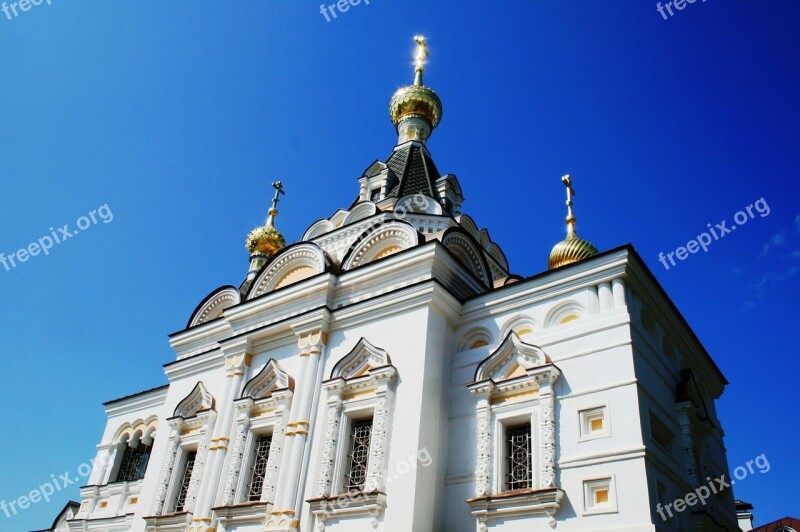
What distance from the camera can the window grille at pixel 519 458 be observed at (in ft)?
26.8

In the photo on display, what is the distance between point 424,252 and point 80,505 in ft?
33.0

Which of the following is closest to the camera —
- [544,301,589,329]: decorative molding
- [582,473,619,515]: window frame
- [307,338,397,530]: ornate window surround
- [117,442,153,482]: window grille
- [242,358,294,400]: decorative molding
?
[582,473,619,515]: window frame

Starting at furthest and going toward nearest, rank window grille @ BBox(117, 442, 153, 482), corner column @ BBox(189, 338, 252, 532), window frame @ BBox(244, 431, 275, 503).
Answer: window grille @ BBox(117, 442, 153, 482)
corner column @ BBox(189, 338, 252, 532)
window frame @ BBox(244, 431, 275, 503)

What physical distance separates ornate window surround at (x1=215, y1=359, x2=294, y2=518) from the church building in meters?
0.03

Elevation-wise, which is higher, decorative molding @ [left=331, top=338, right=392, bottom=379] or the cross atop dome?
the cross atop dome

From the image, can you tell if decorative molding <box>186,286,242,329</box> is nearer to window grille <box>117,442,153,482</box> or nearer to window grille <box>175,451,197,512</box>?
window grille <box>175,451,197,512</box>

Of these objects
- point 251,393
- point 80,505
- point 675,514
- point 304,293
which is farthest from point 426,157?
point 80,505

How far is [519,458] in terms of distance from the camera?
8367 mm

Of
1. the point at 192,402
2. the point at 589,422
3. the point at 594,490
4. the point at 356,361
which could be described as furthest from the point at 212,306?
the point at 594,490

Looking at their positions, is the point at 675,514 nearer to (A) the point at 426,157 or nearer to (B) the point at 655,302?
(B) the point at 655,302

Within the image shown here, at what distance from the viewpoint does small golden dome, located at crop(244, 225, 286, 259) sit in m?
16.6

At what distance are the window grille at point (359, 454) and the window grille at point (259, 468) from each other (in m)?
1.55

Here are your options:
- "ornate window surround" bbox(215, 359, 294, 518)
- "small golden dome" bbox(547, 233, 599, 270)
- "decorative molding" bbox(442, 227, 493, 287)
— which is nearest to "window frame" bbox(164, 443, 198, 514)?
"ornate window surround" bbox(215, 359, 294, 518)

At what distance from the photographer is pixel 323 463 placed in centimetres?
927
